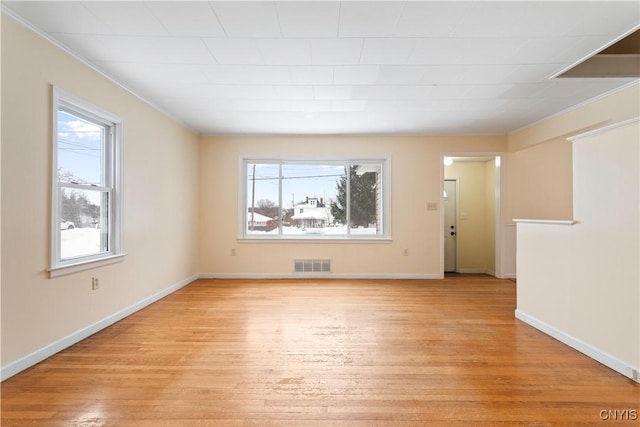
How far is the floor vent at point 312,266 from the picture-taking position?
18.4ft

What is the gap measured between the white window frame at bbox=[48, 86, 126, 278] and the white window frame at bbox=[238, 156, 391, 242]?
2323 mm

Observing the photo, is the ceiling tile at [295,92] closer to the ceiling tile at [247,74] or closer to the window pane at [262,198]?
the ceiling tile at [247,74]

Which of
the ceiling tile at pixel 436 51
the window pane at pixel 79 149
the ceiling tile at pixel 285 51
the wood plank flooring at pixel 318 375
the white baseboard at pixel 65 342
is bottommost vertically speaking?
the wood plank flooring at pixel 318 375

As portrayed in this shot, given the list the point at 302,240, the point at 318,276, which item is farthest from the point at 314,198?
the point at 318,276

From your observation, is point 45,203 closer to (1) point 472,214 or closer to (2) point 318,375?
(2) point 318,375

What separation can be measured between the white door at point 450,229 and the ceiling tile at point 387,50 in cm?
414

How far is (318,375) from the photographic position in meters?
2.24

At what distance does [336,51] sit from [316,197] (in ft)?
10.7

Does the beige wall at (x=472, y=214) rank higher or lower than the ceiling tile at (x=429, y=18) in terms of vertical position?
lower

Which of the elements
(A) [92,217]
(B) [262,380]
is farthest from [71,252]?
(B) [262,380]

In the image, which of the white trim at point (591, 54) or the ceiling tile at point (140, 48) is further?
the ceiling tile at point (140, 48)

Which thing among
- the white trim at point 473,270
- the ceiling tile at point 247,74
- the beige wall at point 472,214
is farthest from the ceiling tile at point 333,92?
the white trim at point 473,270

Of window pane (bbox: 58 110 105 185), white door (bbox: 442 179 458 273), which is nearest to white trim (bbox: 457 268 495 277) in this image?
white door (bbox: 442 179 458 273)

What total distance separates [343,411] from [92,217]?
2.99 meters
